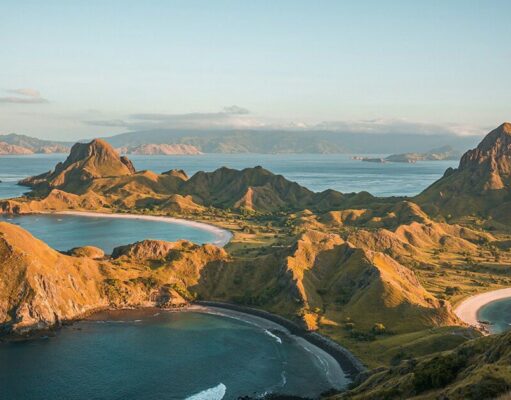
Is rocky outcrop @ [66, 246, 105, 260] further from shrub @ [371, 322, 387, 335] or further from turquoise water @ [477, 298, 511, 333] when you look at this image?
turquoise water @ [477, 298, 511, 333]

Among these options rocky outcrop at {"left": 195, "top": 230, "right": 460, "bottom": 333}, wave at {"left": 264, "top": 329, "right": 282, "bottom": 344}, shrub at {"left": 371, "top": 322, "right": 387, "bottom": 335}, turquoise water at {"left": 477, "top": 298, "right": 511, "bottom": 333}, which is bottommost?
wave at {"left": 264, "top": 329, "right": 282, "bottom": 344}

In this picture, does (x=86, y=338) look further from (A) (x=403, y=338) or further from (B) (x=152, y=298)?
(A) (x=403, y=338)

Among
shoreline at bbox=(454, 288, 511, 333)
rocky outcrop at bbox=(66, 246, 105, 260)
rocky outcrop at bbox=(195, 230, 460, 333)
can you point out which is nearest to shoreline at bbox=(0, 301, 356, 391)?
rocky outcrop at bbox=(195, 230, 460, 333)

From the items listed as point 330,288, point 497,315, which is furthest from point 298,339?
point 497,315

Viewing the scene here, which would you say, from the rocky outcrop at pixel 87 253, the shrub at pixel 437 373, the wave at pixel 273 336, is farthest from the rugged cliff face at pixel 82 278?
the shrub at pixel 437 373

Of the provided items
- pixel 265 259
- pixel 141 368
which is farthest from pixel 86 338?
pixel 265 259

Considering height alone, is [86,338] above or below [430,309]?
below

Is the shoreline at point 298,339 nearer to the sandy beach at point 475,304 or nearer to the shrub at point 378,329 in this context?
the shrub at point 378,329
